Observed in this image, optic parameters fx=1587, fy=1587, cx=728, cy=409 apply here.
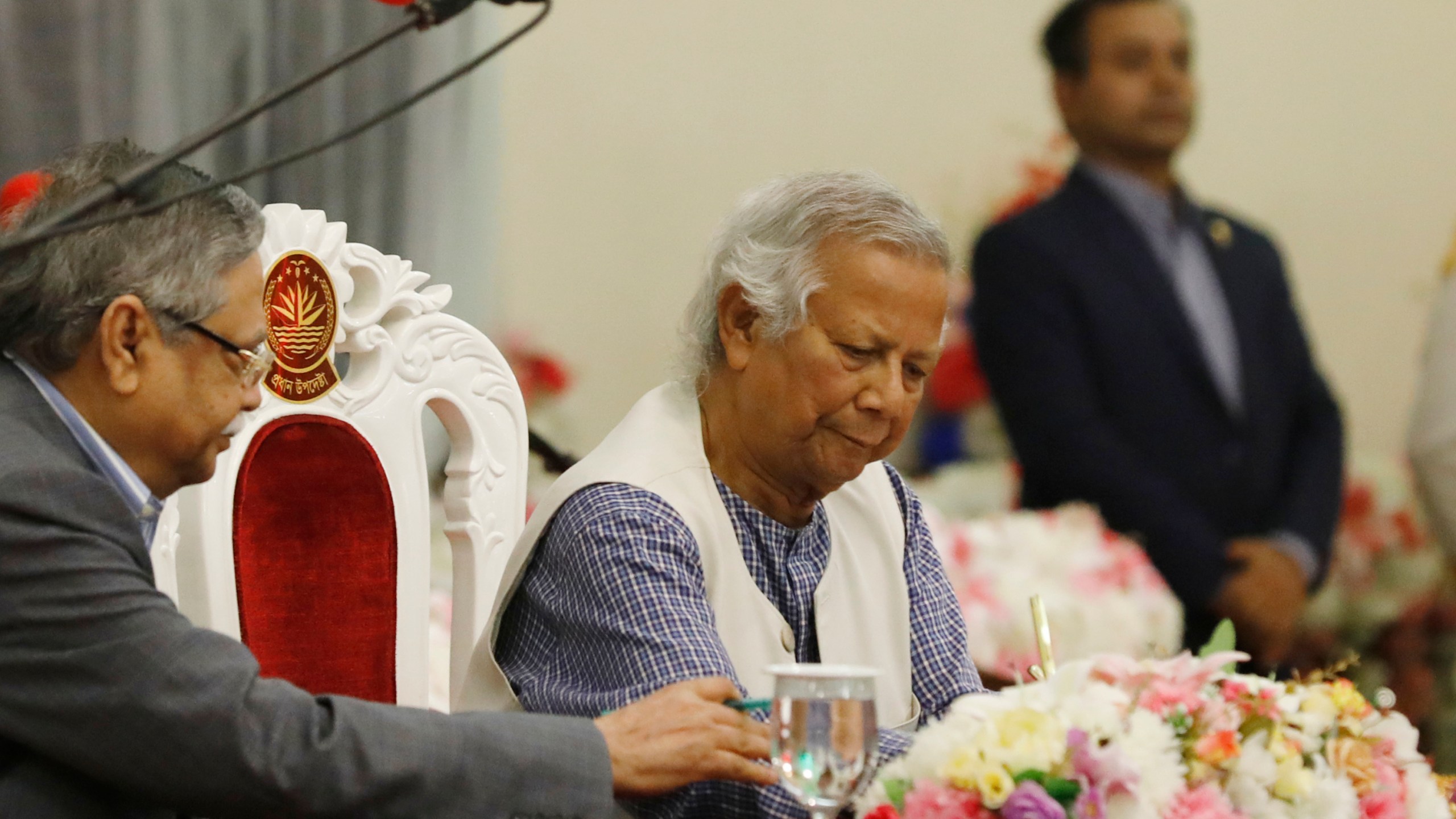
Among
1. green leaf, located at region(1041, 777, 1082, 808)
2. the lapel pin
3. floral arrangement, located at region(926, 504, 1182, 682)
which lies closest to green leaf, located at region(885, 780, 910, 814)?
green leaf, located at region(1041, 777, 1082, 808)

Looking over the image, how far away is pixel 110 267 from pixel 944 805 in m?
0.75

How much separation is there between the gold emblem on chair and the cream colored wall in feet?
5.43

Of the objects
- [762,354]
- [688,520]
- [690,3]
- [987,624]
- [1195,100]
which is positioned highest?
[690,3]

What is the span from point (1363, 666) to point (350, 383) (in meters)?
3.44

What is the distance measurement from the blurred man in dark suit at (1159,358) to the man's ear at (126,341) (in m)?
2.67

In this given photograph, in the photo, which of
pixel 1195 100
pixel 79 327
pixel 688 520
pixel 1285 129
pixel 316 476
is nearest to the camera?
pixel 79 327

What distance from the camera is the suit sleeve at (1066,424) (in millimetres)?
3648

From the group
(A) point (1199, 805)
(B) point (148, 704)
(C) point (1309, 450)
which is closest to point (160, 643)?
(B) point (148, 704)

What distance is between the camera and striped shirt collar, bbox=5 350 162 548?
4.08 ft

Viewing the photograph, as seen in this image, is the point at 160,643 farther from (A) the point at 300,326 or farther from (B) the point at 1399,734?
(B) the point at 1399,734

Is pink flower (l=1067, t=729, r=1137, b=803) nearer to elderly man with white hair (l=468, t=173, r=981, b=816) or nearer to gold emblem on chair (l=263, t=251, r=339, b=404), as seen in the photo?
elderly man with white hair (l=468, t=173, r=981, b=816)

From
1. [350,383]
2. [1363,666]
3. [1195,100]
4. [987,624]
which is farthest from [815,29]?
[350,383]

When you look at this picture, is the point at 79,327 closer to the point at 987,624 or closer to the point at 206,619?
the point at 206,619

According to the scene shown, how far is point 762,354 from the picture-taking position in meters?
1.64
